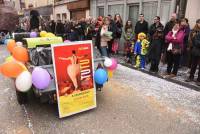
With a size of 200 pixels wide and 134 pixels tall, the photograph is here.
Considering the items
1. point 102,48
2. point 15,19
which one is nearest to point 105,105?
point 102,48

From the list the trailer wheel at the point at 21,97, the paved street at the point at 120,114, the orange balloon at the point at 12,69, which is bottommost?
the paved street at the point at 120,114

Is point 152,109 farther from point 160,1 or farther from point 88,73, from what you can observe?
point 160,1

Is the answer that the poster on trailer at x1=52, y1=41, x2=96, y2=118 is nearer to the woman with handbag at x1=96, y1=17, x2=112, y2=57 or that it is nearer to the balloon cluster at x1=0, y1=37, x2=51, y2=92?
the balloon cluster at x1=0, y1=37, x2=51, y2=92

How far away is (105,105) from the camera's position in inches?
164

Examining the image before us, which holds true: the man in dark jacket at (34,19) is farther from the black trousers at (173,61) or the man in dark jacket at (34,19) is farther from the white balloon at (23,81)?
the white balloon at (23,81)

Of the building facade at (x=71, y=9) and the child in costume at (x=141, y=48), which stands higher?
the building facade at (x=71, y=9)

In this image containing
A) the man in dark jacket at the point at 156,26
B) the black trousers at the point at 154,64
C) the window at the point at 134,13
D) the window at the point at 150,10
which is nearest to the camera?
the man in dark jacket at the point at 156,26

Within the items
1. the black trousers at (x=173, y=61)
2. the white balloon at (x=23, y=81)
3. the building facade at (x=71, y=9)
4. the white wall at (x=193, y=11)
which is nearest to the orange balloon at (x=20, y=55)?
the white balloon at (x=23, y=81)

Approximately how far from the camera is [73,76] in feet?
11.7

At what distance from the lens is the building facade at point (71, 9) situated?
13954 millimetres

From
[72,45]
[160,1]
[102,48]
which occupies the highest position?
[160,1]

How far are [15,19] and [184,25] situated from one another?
13193 mm

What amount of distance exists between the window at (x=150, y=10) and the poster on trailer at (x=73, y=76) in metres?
5.60

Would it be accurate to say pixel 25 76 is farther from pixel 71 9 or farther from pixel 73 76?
pixel 71 9
